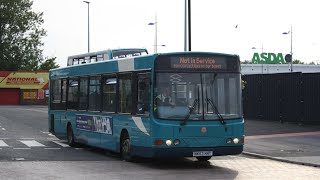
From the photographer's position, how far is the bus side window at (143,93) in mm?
15210

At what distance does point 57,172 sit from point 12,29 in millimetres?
83340

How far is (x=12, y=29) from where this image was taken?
94062mm

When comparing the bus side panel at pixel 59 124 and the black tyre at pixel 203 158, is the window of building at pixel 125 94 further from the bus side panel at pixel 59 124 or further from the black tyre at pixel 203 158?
the bus side panel at pixel 59 124

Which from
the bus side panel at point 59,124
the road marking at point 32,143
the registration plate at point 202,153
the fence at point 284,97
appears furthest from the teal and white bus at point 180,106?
the fence at point 284,97

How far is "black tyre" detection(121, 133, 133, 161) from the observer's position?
16266 mm

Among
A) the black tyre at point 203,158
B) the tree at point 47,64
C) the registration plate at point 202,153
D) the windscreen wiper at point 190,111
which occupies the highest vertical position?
the tree at point 47,64

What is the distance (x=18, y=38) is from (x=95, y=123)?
79.1 meters

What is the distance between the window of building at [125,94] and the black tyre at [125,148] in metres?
0.71

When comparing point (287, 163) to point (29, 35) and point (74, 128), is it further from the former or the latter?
point (29, 35)

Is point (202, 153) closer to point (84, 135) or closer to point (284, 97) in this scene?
point (84, 135)

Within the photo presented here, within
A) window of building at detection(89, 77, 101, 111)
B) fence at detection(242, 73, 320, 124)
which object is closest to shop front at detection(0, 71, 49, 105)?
fence at detection(242, 73, 320, 124)

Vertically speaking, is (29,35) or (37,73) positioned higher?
(29,35)

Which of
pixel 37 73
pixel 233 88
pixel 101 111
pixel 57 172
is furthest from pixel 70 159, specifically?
pixel 37 73

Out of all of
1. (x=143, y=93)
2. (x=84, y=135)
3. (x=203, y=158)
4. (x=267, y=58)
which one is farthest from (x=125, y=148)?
(x=267, y=58)
